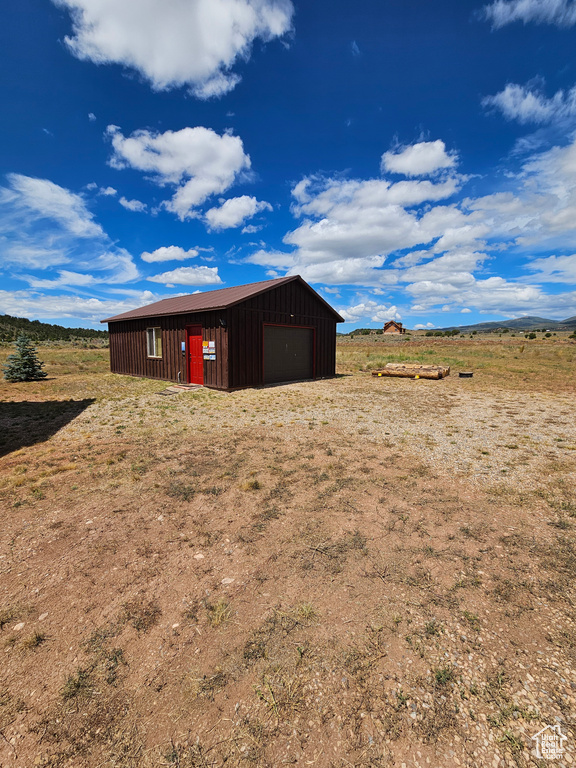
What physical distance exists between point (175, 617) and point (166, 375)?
14.5 m

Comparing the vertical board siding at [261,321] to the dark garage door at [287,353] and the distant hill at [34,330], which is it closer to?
the dark garage door at [287,353]

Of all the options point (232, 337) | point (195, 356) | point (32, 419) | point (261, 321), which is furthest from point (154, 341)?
point (32, 419)

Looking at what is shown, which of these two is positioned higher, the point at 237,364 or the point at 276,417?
the point at 237,364

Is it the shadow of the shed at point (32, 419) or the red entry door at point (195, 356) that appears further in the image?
the red entry door at point (195, 356)

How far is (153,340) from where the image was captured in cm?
1692

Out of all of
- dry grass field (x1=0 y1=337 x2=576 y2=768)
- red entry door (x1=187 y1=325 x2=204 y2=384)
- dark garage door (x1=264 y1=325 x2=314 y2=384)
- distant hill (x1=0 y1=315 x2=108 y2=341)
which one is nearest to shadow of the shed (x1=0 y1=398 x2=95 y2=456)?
dry grass field (x1=0 y1=337 x2=576 y2=768)

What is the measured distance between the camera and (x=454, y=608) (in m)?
2.80

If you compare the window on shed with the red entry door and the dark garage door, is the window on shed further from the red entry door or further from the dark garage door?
the dark garage door

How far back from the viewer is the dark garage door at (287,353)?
1500cm

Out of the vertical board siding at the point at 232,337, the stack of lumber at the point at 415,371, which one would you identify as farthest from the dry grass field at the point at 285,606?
the stack of lumber at the point at 415,371

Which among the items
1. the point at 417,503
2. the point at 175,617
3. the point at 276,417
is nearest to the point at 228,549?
the point at 175,617

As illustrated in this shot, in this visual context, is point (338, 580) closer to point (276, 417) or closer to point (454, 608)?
point (454, 608)

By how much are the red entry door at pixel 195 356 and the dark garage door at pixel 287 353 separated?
2.73m

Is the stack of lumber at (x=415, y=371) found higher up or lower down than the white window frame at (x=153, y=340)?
lower down
